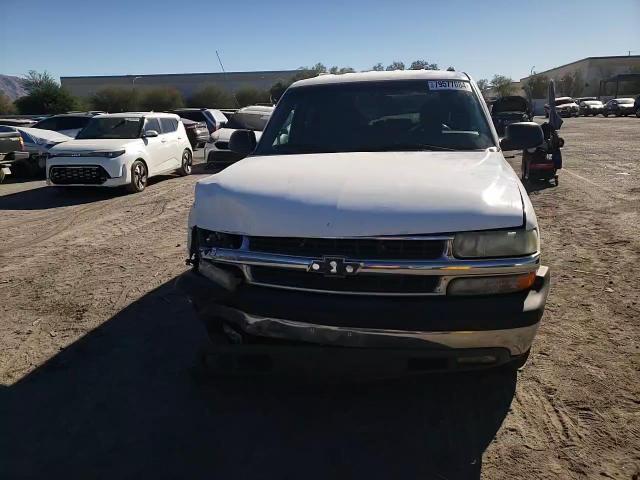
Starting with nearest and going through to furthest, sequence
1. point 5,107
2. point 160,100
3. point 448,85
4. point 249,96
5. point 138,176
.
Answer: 1. point 448,85
2. point 138,176
3. point 5,107
4. point 160,100
5. point 249,96

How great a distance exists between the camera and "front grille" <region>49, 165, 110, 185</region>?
35.0ft

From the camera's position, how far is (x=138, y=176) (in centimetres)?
1157

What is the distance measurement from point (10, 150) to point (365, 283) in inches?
546

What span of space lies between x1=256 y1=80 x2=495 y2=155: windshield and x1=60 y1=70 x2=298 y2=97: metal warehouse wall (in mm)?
73839

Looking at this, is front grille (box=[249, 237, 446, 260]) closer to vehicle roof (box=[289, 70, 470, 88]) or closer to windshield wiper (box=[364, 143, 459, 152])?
windshield wiper (box=[364, 143, 459, 152])

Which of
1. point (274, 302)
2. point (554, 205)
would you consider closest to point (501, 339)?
point (274, 302)

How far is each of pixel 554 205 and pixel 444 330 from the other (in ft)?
23.2

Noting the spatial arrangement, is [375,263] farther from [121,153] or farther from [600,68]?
[600,68]

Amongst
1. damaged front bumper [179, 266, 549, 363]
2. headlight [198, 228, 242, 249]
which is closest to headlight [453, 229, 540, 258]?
damaged front bumper [179, 266, 549, 363]

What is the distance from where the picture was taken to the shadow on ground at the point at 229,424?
2.62 m

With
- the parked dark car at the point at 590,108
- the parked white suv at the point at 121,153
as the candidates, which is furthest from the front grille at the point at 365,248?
the parked dark car at the point at 590,108

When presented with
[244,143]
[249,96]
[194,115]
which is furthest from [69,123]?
[249,96]

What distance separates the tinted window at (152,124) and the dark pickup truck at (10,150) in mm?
3966

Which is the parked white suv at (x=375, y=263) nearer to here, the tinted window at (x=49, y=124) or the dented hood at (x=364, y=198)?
the dented hood at (x=364, y=198)
